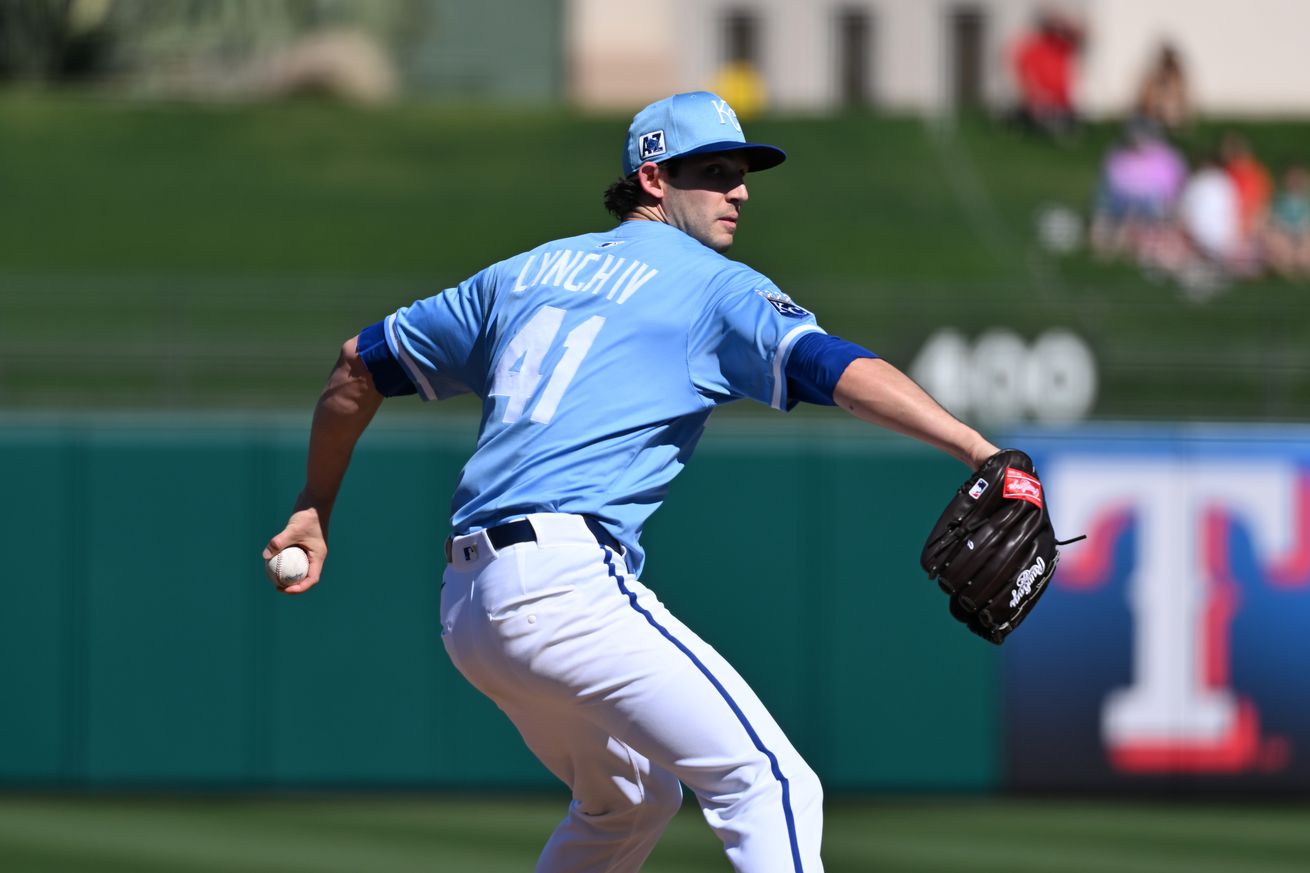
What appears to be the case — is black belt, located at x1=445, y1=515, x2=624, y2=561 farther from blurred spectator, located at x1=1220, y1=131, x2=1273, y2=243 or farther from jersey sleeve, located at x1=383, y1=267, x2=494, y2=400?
blurred spectator, located at x1=1220, y1=131, x2=1273, y2=243

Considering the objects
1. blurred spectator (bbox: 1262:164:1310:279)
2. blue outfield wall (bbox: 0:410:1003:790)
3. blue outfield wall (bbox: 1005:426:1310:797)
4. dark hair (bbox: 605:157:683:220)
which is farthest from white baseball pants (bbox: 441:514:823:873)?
blurred spectator (bbox: 1262:164:1310:279)

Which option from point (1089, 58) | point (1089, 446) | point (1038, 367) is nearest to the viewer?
point (1089, 446)

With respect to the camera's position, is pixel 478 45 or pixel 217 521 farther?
pixel 478 45

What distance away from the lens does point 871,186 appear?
20.6 metres

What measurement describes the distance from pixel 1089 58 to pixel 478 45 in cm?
813

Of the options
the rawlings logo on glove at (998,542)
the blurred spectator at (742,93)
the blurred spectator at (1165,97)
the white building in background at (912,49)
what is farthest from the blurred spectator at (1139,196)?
the rawlings logo on glove at (998,542)

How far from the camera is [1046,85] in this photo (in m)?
21.1

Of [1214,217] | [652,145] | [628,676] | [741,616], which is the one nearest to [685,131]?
[652,145]

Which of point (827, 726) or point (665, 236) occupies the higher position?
point (665, 236)

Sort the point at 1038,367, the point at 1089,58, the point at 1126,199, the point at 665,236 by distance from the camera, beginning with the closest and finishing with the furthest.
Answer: the point at 665,236, the point at 1038,367, the point at 1126,199, the point at 1089,58

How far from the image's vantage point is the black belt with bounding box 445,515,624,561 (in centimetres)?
392

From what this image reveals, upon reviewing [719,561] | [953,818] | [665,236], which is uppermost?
[665,236]

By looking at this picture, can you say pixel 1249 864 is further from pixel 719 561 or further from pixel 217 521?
pixel 217 521

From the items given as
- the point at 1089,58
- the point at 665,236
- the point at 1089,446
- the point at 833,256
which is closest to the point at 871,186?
the point at 833,256
